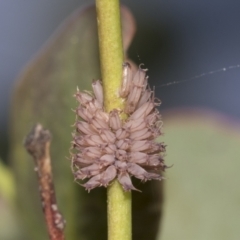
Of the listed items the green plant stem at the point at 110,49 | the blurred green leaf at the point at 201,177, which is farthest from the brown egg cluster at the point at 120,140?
the blurred green leaf at the point at 201,177

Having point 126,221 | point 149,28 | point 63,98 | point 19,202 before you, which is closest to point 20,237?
point 19,202

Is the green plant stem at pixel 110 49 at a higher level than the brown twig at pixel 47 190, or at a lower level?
higher

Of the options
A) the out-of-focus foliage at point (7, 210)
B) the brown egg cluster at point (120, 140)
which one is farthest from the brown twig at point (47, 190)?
the out-of-focus foliage at point (7, 210)

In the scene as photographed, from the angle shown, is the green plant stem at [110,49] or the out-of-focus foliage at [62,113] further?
the out-of-focus foliage at [62,113]

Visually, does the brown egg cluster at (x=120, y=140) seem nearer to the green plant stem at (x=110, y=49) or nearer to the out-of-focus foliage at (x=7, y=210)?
the green plant stem at (x=110, y=49)

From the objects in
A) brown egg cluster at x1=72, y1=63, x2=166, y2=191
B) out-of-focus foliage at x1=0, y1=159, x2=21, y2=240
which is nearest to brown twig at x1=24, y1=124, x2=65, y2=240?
brown egg cluster at x1=72, y1=63, x2=166, y2=191

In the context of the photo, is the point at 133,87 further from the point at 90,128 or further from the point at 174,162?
the point at 174,162
